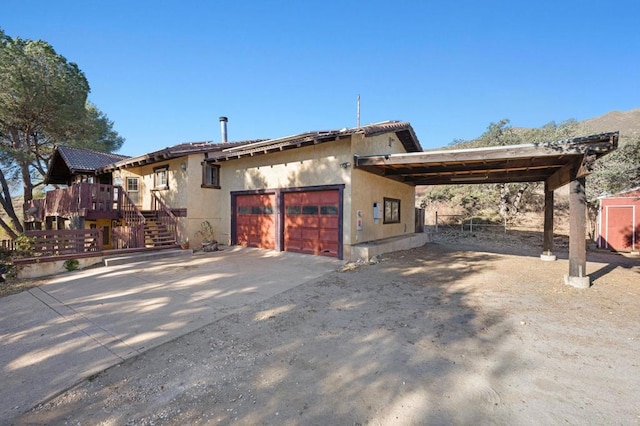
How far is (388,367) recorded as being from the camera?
322 cm

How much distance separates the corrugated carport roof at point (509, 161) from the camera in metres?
5.98

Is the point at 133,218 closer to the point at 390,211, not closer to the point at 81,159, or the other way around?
the point at 81,159

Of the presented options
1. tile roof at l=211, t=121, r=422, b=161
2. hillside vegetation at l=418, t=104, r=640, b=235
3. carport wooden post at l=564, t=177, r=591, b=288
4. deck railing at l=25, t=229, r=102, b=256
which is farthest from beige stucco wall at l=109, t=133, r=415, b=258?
hillside vegetation at l=418, t=104, r=640, b=235

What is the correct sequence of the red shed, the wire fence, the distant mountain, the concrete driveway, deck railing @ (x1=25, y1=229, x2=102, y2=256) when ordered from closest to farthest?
the concrete driveway < deck railing @ (x1=25, y1=229, x2=102, y2=256) < the red shed < the wire fence < the distant mountain

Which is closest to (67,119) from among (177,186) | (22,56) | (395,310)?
(22,56)

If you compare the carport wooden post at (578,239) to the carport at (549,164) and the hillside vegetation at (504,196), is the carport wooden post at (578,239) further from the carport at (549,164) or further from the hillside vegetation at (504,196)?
the hillside vegetation at (504,196)

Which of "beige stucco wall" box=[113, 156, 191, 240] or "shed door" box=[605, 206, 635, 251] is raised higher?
"beige stucco wall" box=[113, 156, 191, 240]

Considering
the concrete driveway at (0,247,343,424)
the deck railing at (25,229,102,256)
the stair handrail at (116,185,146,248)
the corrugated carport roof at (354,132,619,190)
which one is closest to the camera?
the concrete driveway at (0,247,343,424)

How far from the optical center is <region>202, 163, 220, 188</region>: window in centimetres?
1259

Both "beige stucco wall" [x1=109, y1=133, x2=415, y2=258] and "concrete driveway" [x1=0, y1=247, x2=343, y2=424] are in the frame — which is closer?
"concrete driveway" [x1=0, y1=247, x2=343, y2=424]

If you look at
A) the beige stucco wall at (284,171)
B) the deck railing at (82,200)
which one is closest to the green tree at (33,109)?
the deck railing at (82,200)

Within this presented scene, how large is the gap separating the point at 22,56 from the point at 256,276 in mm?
14645

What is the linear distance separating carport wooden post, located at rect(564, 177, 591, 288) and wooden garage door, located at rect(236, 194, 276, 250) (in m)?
8.91

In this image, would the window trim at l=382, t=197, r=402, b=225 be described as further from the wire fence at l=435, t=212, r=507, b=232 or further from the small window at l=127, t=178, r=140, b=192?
the small window at l=127, t=178, r=140, b=192
